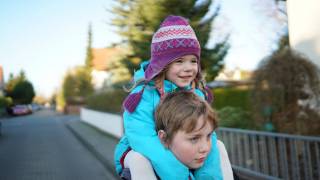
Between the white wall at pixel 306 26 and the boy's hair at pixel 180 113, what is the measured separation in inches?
219

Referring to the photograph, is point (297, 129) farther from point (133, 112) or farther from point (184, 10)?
point (184, 10)

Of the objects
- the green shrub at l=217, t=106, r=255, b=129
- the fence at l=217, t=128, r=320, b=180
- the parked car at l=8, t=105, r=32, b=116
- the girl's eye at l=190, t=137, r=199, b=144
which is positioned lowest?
the parked car at l=8, t=105, r=32, b=116

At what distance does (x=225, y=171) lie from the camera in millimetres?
1982

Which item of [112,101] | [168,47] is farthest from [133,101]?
[112,101]

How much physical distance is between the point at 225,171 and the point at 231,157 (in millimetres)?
4583

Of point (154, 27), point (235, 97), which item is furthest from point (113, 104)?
point (235, 97)

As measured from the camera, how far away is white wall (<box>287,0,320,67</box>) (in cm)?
682

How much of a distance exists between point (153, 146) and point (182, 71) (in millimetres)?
497

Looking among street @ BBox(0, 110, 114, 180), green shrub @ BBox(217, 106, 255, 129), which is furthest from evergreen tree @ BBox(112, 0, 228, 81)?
green shrub @ BBox(217, 106, 255, 129)

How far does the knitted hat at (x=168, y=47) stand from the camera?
80.4 inches

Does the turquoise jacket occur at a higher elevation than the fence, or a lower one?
higher

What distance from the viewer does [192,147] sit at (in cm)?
186

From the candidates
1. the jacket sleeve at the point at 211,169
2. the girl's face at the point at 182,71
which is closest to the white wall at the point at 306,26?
the girl's face at the point at 182,71

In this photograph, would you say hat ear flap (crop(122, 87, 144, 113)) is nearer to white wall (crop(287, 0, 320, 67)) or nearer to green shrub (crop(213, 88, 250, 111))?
white wall (crop(287, 0, 320, 67))
